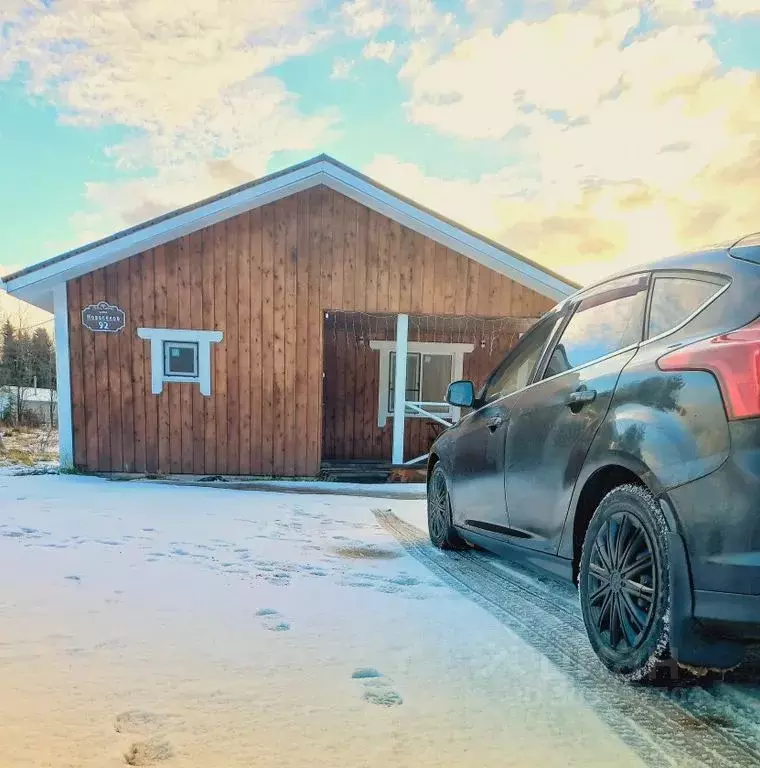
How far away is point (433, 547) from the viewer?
14.2 ft

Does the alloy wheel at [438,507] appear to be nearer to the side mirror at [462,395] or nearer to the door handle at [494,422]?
the side mirror at [462,395]

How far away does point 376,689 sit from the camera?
1.89 m

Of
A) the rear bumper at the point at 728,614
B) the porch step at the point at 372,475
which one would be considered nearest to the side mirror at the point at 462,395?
the rear bumper at the point at 728,614

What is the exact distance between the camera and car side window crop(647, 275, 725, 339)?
6.73ft

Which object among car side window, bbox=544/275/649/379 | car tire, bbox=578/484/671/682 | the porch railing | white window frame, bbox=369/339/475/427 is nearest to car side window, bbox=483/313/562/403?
car side window, bbox=544/275/649/379

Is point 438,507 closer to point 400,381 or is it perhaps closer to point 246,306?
point 400,381

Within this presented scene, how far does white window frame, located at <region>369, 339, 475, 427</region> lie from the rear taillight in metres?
9.72

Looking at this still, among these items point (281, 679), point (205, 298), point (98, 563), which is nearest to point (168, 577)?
point (98, 563)

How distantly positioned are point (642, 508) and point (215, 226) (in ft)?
26.3

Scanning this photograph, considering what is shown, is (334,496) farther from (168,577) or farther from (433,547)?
(168,577)

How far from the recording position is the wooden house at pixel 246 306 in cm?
838

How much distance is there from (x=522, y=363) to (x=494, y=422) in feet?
1.49

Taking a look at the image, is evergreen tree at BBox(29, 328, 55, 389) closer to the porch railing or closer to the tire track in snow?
the porch railing

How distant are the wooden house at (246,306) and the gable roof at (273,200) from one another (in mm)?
29
